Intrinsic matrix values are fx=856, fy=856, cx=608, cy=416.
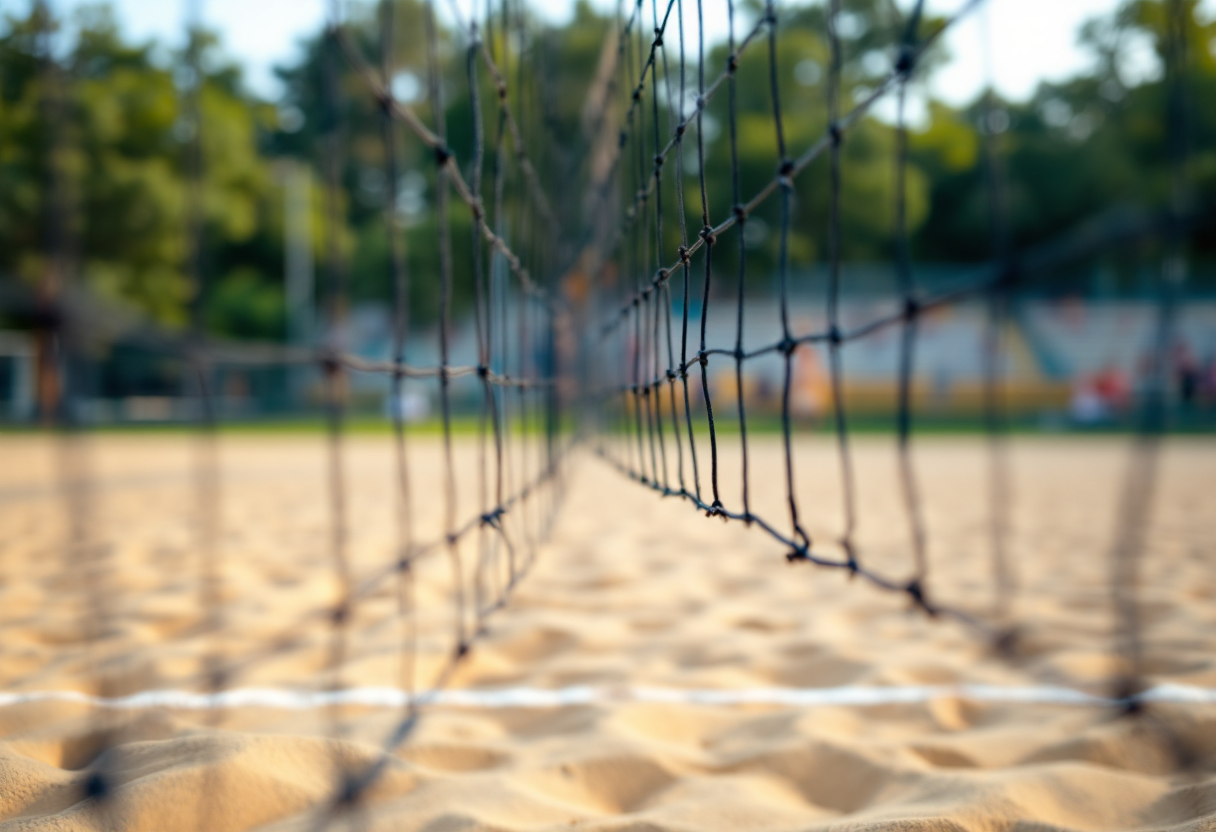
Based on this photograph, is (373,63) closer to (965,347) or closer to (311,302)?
(311,302)

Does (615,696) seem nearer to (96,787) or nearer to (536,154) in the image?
(96,787)

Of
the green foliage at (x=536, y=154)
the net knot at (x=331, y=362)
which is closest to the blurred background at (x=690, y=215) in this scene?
Answer: the green foliage at (x=536, y=154)

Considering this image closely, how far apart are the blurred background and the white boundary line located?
3270 millimetres

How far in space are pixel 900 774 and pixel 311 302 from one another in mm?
22402

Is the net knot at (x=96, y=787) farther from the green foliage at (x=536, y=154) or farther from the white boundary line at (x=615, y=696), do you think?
the green foliage at (x=536, y=154)

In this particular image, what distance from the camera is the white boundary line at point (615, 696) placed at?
1.36 meters

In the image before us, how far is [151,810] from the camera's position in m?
0.97

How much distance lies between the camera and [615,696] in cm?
144

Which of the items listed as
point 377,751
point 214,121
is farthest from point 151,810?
point 214,121

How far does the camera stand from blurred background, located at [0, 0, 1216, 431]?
865 cm

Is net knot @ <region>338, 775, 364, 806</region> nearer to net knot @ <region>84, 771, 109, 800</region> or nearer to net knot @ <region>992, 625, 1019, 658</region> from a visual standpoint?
net knot @ <region>84, 771, 109, 800</region>

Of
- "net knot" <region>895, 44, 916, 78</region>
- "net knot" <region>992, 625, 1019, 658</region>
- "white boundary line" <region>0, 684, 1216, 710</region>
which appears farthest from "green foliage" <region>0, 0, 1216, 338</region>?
"net knot" <region>992, 625, 1019, 658</region>

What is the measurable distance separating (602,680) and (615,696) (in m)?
0.09

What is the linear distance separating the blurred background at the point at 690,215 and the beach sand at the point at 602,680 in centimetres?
248
